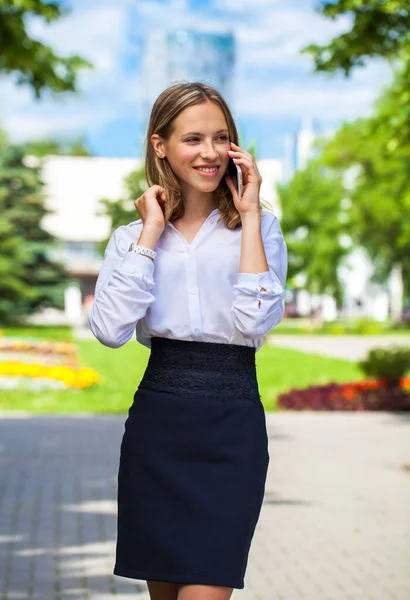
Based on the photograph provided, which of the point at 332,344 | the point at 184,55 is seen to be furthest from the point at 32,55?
the point at 184,55

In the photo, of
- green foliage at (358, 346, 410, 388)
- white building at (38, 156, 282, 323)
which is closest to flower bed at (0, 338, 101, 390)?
green foliage at (358, 346, 410, 388)

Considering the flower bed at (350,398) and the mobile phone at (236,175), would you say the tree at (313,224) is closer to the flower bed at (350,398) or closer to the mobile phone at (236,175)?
the flower bed at (350,398)

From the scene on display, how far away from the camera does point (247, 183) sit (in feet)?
10.4

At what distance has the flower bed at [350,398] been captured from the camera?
15.6 m

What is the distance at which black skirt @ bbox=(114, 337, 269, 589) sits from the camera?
2992mm

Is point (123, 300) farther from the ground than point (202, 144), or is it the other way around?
point (202, 144)

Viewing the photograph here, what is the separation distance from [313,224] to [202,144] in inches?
1795

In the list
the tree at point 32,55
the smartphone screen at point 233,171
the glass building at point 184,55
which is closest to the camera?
the smartphone screen at point 233,171

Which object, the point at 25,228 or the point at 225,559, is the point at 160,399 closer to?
the point at 225,559

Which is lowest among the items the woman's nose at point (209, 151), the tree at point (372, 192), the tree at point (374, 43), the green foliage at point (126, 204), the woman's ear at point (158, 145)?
the woman's nose at point (209, 151)

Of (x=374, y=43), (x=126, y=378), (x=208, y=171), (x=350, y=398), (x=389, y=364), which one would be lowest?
(x=350, y=398)

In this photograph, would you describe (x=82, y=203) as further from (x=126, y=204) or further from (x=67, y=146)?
(x=126, y=204)

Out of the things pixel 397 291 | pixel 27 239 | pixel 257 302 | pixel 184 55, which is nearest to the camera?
pixel 257 302

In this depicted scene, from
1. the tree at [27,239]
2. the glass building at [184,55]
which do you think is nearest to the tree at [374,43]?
the tree at [27,239]
